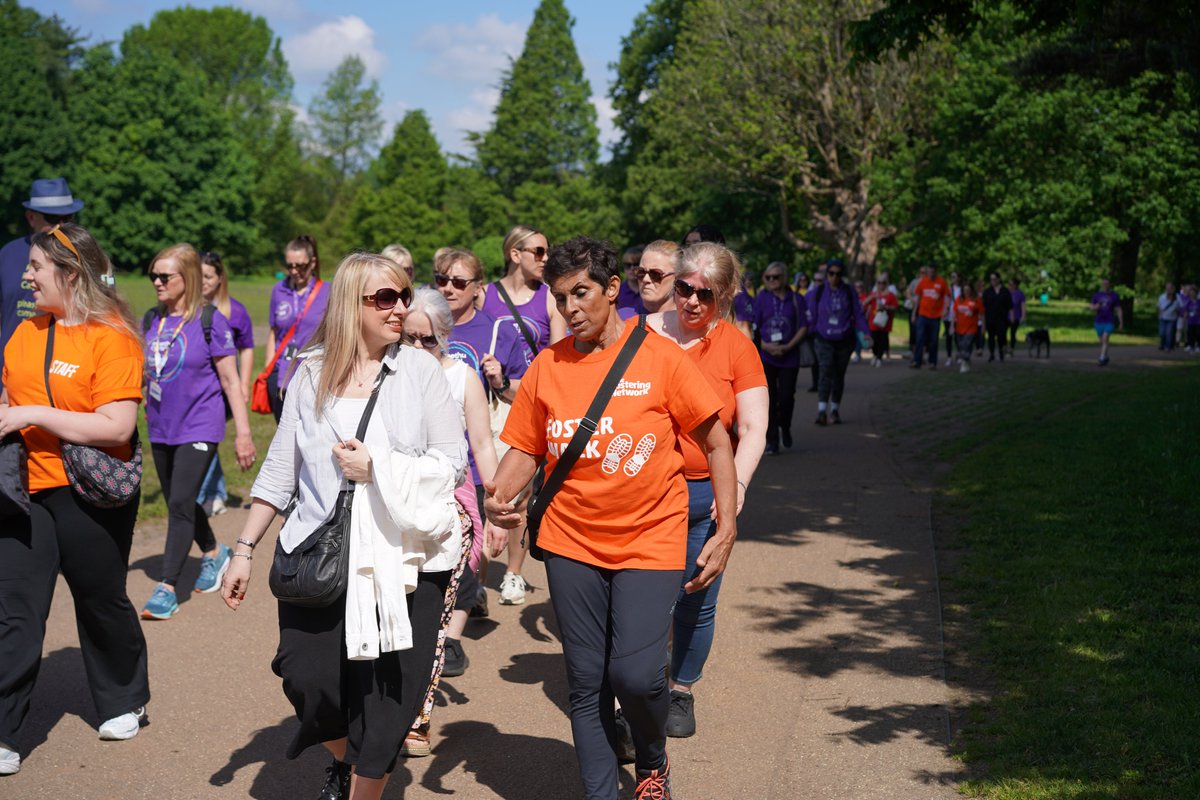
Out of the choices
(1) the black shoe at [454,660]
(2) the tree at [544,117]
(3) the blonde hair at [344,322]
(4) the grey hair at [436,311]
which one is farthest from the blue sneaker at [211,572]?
(2) the tree at [544,117]

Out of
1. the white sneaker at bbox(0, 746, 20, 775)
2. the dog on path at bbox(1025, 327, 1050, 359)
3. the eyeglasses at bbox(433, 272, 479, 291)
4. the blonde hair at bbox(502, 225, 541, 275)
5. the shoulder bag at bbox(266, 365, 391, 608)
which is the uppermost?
the blonde hair at bbox(502, 225, 541, 275)

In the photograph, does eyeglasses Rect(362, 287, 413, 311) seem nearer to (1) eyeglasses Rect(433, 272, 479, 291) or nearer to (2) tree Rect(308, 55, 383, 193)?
(1) eyeglasses Rect(433, 272, 479, 291)

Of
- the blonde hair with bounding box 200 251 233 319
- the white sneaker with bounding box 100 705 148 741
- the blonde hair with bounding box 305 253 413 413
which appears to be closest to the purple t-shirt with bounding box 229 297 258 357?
the blonde hair with bounding box 200 251 233 319

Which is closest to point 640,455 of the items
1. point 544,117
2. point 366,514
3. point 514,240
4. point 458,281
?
point 366,514

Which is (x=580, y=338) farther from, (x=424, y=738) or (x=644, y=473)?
(x=424, y=738)

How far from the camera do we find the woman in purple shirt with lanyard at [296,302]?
28.1 ft

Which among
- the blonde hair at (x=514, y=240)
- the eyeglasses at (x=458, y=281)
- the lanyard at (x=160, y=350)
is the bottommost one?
the lanyard at (x=160, y=350)

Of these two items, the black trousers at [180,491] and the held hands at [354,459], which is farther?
the black trousers at [180,491]

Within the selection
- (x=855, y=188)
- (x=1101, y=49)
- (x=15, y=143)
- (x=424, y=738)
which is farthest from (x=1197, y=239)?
(x=15, y=143)

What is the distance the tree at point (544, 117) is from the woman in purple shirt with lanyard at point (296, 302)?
6276 centimetres

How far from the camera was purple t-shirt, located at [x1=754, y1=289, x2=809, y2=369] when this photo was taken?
12562 mm

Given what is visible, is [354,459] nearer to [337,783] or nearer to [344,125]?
[337,783]

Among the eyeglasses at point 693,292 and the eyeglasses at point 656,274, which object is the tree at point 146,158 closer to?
the eyeglasses at point 656,274

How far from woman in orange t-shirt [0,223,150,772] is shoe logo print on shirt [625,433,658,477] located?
84.3 inches
